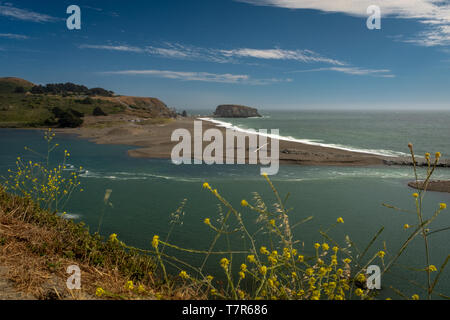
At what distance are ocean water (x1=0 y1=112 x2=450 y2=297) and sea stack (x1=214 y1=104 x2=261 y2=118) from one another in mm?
124544

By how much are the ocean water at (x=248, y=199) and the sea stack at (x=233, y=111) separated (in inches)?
4903

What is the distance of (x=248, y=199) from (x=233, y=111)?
137 metres

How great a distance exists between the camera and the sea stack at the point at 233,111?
146875 mm

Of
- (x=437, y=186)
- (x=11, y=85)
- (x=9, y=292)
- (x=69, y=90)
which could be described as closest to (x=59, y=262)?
(x=9, y=292)

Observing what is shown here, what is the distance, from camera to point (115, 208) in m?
12.2

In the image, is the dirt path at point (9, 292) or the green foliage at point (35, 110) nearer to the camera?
the dirt path at point (9, 292)

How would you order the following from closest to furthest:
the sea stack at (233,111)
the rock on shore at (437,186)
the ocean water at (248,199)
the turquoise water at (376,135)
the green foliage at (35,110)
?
1. the ocean water at (248,199)
2. the rock on shore at (437,186)
3. the turquoise water at (376,135)
4. the green foliage at (35,110)
5. the sea stack at (233,111)

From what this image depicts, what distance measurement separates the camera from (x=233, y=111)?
5827 inches

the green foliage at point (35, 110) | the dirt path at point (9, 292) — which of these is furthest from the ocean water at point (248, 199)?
the green foliage at point (35, 110)

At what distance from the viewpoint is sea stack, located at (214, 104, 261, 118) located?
147 metres

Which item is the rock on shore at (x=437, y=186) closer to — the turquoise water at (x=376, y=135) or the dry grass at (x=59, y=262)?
the turquoise water at (x=376, y=135)
